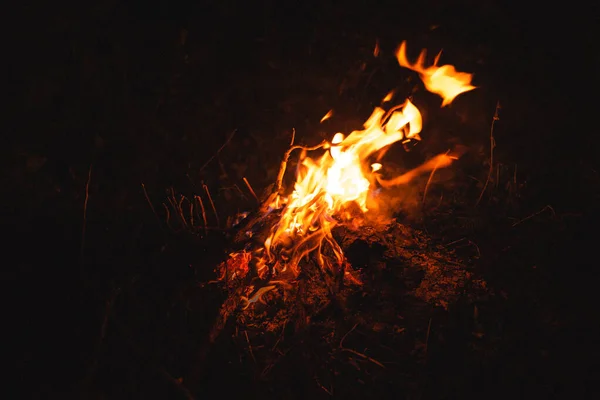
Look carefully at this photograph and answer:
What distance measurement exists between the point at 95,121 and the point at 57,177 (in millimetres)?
501

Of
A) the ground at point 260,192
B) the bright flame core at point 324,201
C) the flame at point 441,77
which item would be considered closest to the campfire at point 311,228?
the bright flame core at point 324,201

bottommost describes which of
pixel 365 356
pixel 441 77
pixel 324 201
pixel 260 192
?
pixel 365 356

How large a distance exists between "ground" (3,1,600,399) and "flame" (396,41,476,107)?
3.7 inches

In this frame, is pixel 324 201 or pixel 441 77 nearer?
pixel 324 201

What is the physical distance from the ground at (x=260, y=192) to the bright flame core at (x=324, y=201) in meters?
0.22

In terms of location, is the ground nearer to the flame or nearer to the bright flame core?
the flame

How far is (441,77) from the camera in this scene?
3.29 meters

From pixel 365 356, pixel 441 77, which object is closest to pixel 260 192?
pixel 365 356

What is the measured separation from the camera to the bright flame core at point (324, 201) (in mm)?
2811

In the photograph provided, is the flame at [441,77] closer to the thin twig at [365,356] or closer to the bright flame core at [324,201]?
the bright flame core at [324,201]

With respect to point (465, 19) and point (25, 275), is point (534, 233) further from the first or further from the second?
point (25, 275)

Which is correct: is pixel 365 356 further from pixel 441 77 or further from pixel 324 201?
pixel 441 77

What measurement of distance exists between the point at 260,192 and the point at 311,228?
701mm

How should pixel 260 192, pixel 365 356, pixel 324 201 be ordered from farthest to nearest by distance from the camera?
pixel 260 192 → pixel 324 201 → pixel 365 356
